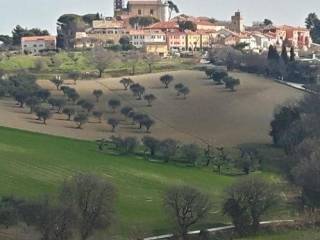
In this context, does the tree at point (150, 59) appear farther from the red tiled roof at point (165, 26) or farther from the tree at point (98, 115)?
the tree at point (98, 115)

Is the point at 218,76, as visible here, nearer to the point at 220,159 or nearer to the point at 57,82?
the point at 57,82

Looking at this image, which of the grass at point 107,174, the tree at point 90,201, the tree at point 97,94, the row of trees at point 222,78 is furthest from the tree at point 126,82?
the tree at point 90,201

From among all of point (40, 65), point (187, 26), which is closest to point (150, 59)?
point (40, 65)

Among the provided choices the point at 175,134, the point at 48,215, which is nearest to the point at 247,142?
the point at 175,134

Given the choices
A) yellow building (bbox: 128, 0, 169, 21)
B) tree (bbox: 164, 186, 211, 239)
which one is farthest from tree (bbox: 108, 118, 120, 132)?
yellow building (bbox: 128, 0, 169, 21)

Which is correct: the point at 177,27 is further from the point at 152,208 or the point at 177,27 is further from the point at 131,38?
the point at 152,208

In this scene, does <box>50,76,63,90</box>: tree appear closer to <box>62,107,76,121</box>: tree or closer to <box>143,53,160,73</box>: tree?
<box>62,107,76,121</box>: tree
